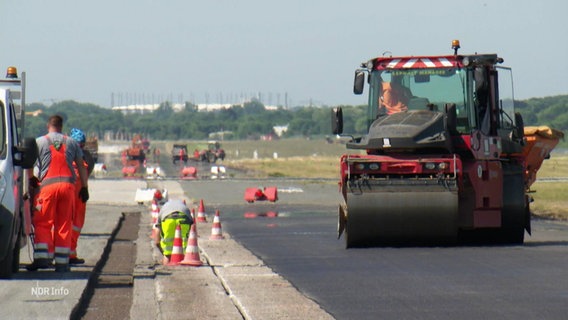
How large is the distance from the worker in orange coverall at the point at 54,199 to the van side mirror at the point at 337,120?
5.90 m

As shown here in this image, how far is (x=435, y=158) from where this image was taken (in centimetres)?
1833

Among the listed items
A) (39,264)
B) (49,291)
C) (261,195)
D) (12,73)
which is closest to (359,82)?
(12,73)

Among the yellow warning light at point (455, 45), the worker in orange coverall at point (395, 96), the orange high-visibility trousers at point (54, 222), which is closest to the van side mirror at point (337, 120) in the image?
the worker in orange coverall at point (395, 96)

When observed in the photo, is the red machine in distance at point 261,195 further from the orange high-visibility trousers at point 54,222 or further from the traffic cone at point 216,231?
the orange high-visibility trousers at point 54,222

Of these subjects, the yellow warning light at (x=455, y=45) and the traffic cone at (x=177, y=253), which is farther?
the yellow warning light at (x=455, y=45)

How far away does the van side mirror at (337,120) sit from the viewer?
18969 millimetres

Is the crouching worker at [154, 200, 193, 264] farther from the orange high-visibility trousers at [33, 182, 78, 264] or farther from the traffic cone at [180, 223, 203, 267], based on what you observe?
the orange high-visibility trousers at [33, 182, 78, 264]

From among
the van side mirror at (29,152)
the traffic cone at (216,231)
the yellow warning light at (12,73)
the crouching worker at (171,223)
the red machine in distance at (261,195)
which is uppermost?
the yellow warning light at (12,73)

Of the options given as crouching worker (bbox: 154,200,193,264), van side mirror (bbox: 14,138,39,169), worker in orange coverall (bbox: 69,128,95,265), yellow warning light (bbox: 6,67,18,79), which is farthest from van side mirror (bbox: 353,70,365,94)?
van side mirror (bbox: 14,138,39,169)

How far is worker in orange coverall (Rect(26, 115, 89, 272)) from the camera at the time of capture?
43.9ft

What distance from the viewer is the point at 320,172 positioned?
75438mm

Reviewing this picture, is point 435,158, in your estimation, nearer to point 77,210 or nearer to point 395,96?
point 395,96

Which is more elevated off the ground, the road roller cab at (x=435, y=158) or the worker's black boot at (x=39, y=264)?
the road roller cab at (x=435, y=158)

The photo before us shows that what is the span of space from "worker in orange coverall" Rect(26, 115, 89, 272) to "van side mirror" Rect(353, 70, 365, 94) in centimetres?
620
